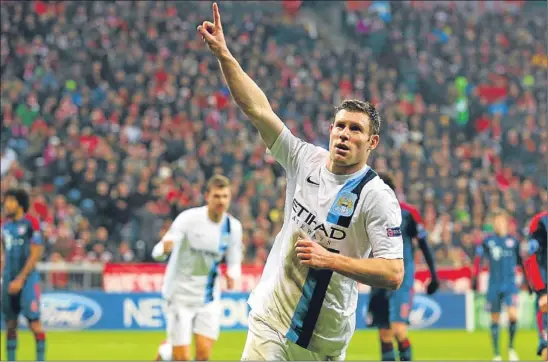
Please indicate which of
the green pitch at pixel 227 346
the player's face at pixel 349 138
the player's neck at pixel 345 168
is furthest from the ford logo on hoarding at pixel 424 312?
the player's face at pixel 349 138

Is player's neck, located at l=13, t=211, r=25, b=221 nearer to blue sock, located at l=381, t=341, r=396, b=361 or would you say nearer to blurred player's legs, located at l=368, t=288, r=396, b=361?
blurred player's legs, located at l=368, t=288, r=396, b=361

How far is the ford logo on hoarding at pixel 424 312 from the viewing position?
71.5 feet

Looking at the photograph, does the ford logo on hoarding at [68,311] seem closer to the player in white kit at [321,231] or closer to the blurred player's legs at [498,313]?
the blurred player's legs at [498,313]

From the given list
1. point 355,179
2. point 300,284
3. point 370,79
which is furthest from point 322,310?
point 370,79

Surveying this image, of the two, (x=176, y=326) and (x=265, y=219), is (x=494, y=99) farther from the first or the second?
(x=176, y=326)

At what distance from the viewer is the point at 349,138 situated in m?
5.43

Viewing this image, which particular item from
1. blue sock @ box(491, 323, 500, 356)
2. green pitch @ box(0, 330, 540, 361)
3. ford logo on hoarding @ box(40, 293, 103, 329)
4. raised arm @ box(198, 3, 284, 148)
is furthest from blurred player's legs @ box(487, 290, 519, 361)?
raised arm @ box(198, 3, 284, 148)

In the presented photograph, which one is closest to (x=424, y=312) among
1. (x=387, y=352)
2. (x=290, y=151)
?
(x=387, y=352)

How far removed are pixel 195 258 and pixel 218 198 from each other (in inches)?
27.6

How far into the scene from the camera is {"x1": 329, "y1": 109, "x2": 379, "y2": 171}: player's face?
5.42 meters

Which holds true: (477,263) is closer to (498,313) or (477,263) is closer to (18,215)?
(498,313)

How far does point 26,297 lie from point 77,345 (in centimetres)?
447

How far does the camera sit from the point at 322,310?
5.63 metres

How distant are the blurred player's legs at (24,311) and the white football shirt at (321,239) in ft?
25.4
